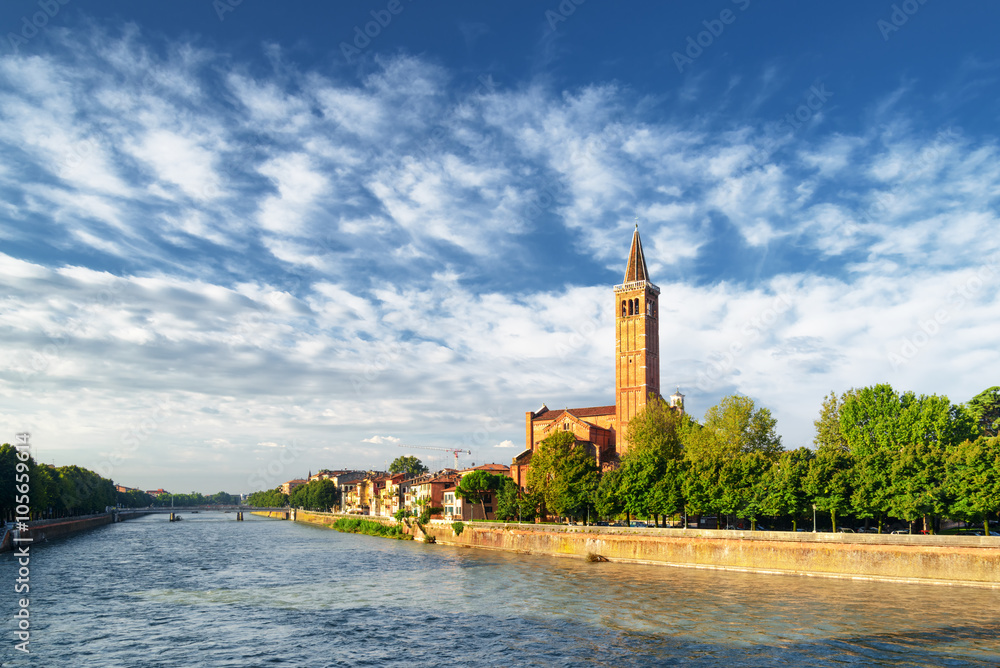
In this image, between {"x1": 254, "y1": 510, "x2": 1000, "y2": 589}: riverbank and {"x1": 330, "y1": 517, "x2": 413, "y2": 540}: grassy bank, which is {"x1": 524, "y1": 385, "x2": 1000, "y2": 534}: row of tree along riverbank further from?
{"x1": 330, "y1": 517, "x2": 413, "y2": 540}: grassy bank

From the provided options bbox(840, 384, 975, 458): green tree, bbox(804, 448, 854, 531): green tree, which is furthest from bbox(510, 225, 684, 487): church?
bbox(804, 448, 854, 531): green tree

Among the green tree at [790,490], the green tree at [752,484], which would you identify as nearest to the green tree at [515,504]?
the green tree at [752,484]

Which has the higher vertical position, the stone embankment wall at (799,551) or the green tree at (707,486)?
the green tree at (707,486)

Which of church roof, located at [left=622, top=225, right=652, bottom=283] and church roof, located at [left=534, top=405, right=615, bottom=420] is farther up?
church roof, located at [left=622, top=225, right=652, bottom=283]

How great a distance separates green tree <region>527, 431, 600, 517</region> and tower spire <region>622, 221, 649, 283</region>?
4320 cm

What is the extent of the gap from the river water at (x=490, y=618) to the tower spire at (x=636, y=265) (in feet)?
244

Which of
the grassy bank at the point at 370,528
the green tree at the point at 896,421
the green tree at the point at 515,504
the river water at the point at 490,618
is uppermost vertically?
the green tree at the point at 896,421

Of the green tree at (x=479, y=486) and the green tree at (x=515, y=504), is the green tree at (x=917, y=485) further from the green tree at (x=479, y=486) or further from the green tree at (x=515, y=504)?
the green tree at (x=479, y=486)

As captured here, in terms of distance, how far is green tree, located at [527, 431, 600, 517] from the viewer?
→ 90.9 metres

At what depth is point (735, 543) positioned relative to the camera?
6369 centimetres

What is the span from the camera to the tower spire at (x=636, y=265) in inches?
5157

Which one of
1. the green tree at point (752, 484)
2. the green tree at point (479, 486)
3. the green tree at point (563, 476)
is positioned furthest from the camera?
the green tree at point (479, 486)

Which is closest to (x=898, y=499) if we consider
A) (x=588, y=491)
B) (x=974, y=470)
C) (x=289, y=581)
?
(x=974, y=470)

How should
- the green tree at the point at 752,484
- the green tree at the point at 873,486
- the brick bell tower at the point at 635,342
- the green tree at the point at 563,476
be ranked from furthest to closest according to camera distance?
the brick bell tower at the point at 635,342 < the green tree at the point at 563,476 < the green tree at the point at 752,484 < the green tree at the point at 873,486
